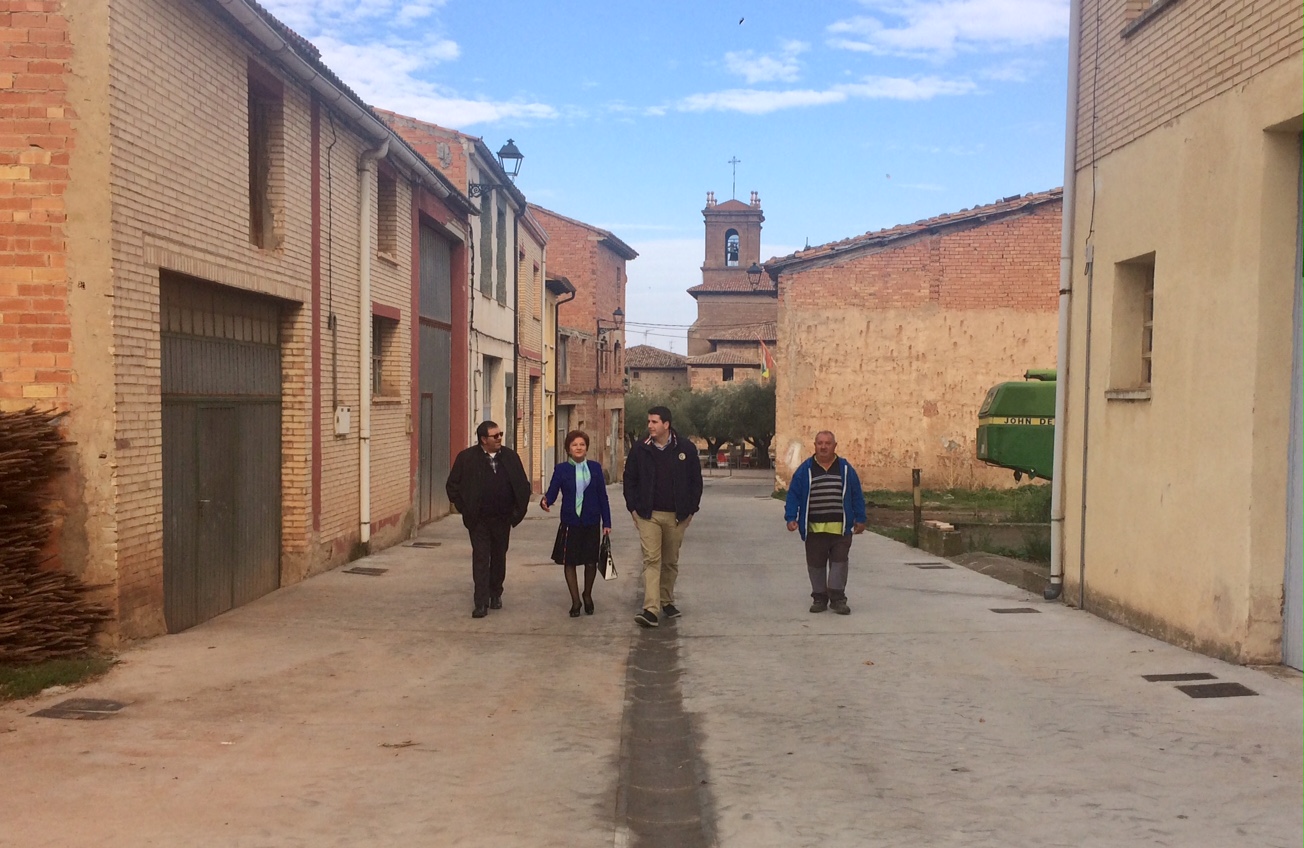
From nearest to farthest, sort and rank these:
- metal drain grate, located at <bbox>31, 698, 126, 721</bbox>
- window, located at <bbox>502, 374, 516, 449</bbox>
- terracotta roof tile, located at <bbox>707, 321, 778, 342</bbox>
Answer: metal drain grate, located at <bbox>31, 698, 126, 721</bbox> < window, located at <bbox>502, 374, 516, 449</bbox> < terracotta roof tile, located at <bbox>707, 321, 778, 342</bbox>

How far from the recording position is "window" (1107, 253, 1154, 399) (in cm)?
871

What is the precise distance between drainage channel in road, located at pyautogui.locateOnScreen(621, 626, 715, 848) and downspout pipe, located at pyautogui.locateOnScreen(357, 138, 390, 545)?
6081 mm

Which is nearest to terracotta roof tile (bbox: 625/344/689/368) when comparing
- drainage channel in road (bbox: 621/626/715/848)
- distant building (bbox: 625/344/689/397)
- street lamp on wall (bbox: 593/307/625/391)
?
distant building (bbox: 625/344/689/397)

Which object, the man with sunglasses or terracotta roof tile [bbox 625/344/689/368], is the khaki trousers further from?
terracotta roof tile [bbox 625/344/689/368]

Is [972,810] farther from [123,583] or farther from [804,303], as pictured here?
[804,303]

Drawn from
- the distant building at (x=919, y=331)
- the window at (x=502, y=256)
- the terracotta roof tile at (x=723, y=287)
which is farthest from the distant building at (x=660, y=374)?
the window at (x=502, y=256)

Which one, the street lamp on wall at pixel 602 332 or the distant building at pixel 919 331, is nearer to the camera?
the distant building at pixel 919 331

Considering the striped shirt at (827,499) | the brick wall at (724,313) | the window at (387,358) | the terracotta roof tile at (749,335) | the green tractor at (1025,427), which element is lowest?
the striped shirt at (827,499)

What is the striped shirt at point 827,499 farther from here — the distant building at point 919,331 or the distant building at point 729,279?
the distant building at point 729,279

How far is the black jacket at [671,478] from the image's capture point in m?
8.82

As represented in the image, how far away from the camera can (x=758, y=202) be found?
8212 cm

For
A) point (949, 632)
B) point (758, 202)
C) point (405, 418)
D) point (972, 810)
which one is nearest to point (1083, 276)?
point (949, 632)

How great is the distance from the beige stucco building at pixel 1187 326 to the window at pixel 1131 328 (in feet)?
0.05

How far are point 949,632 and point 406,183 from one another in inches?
386
